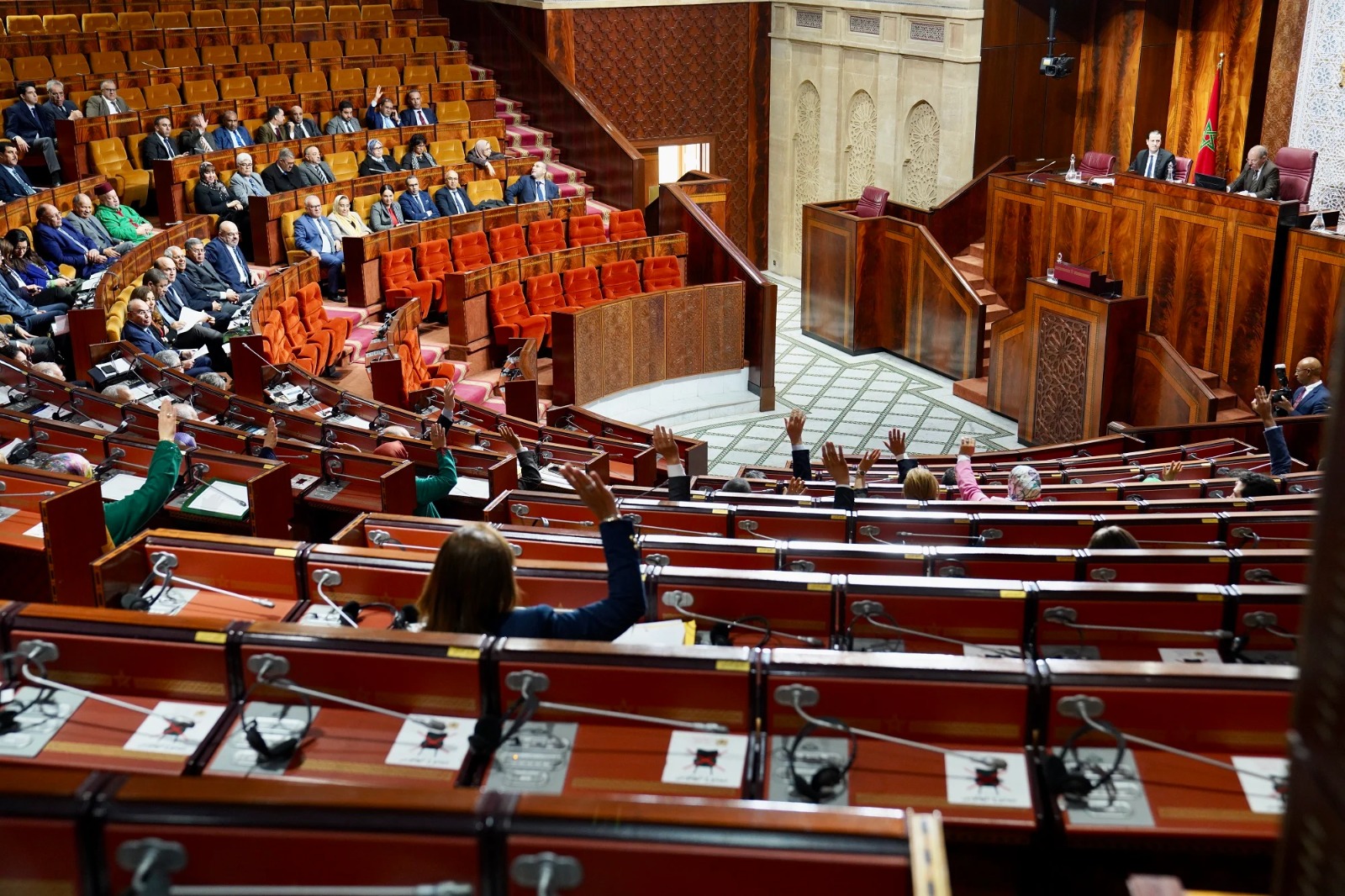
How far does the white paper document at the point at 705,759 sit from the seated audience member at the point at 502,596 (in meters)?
0.32

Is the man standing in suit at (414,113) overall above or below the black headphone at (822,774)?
above

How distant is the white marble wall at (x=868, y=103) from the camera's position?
10781mm

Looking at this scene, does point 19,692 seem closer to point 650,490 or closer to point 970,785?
point 970,785

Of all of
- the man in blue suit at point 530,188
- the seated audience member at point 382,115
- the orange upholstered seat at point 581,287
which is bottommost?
the orange upholstered seat at point 581,287

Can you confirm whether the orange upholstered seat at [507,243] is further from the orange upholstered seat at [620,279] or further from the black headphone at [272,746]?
the black headphone at [272,746]

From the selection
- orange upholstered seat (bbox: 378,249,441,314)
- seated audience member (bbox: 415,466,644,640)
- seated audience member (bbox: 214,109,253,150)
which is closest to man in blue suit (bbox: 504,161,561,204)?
orange upholstered seat (bbox: 378,249,441,314)

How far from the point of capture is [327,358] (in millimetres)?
7555

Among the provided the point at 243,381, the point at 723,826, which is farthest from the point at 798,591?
the point at 243,381

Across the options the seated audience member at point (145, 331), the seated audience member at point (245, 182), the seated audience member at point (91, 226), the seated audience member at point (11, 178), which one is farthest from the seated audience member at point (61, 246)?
the seated audience member at point (245, 182)

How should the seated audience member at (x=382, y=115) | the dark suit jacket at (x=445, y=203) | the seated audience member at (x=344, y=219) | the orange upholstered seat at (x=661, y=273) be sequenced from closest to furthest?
the seated audience member at (x=344, y=219) → the dark suit jacket at (x=445, y=203) → the orange upholstered seat at (x=661, y=273) → the seated audience member at (x=382, y=115)

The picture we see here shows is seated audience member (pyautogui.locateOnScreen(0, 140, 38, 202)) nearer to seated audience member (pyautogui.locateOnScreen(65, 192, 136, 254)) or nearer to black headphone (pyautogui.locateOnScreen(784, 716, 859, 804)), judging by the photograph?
seated audience member (pyautogui.locateOnScreen(65, 192, 136, 254))

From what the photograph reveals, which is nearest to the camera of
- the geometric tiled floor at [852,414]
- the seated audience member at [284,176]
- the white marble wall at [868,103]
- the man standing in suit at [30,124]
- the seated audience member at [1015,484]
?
the seated audience member at [1015,484]

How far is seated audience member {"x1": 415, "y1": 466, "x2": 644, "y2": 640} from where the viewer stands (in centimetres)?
233

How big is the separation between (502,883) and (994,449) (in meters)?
7.46
